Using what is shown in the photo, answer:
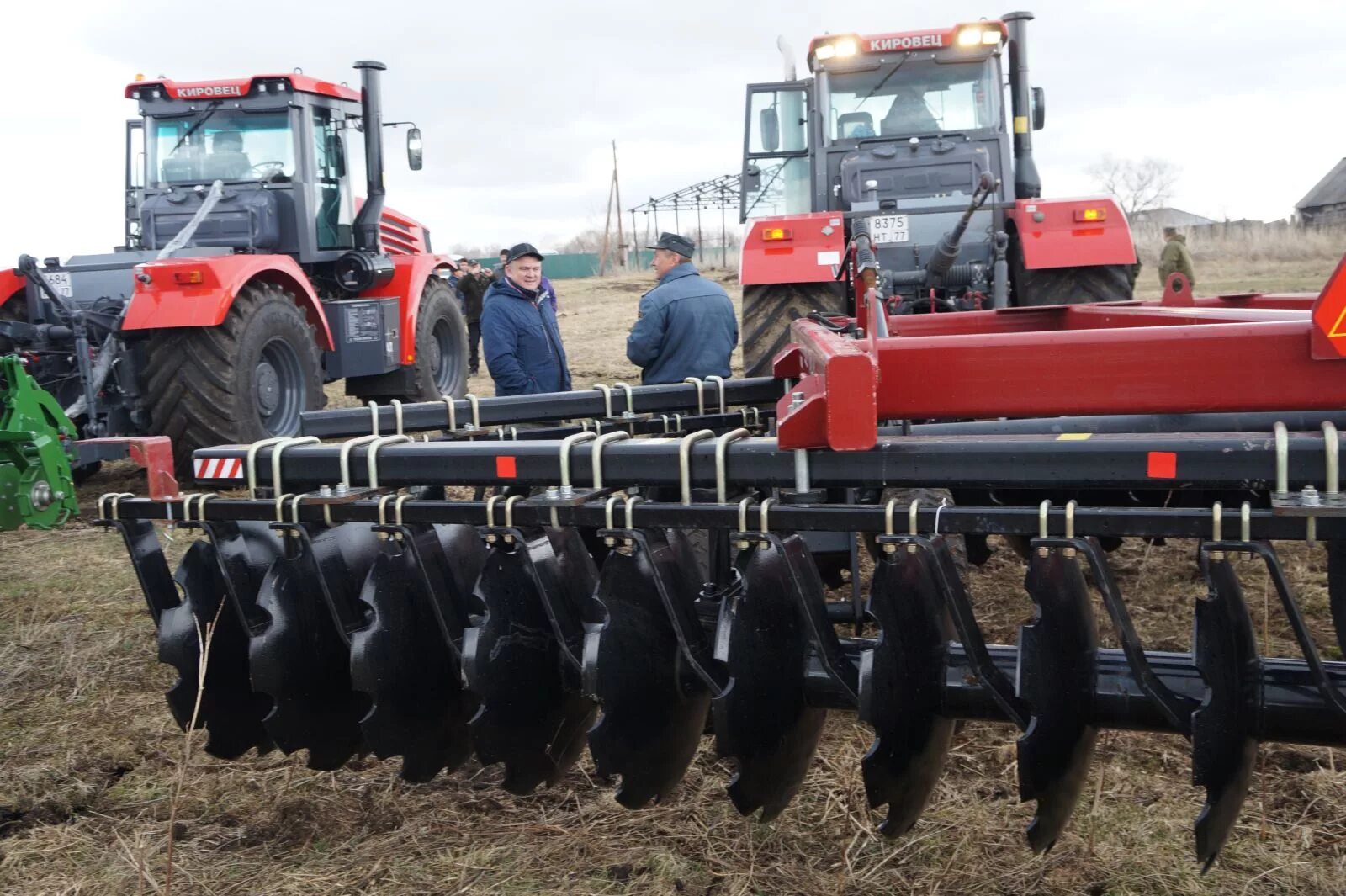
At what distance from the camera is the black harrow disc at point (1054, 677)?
2.17 meters

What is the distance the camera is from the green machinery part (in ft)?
14.8

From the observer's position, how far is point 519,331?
5.56m

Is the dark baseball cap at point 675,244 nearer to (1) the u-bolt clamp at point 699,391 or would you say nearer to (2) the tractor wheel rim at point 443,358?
(1) the u-bolt clamp at point 699,391

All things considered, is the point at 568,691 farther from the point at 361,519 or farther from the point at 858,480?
the point at 858,480

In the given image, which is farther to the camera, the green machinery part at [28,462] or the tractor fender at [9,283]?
the tractor fender at [9,283]

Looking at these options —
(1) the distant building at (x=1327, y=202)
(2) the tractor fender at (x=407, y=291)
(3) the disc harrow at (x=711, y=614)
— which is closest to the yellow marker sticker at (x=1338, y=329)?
(3) the disc harrow at (x=711, y=614)

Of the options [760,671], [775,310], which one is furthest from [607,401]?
[775,310]

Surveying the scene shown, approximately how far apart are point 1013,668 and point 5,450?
152 inches

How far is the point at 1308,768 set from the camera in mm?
3051

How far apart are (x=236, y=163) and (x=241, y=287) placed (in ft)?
6.14

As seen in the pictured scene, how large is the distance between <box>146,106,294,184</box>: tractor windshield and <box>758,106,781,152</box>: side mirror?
306 centimetres

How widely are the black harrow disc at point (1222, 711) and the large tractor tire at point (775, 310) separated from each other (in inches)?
179

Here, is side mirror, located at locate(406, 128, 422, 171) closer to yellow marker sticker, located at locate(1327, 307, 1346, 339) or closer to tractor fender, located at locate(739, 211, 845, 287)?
tractor fender, located at locate(739, 211, 845, 287)

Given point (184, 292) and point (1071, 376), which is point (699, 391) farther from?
point (184, 292)
